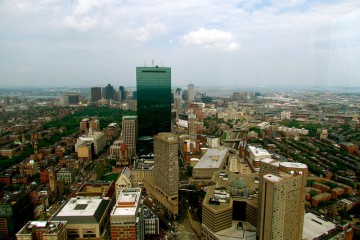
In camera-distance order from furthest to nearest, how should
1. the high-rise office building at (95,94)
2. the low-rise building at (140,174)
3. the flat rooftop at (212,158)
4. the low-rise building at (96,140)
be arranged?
the high-rise office building at (95,94)
the low-rise building at (96,140)
the flat rooftop at (212,158)
the low-rise building at (140,174)

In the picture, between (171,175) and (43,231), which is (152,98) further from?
(43,231)

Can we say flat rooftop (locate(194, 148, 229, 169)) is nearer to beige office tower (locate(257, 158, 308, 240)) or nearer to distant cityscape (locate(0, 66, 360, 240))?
distant cityscape (locate(0, 66, 360, 240))

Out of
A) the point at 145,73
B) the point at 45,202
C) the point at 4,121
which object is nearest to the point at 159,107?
the point at 145,73

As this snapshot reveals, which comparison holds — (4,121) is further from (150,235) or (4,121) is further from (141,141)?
(150,235)

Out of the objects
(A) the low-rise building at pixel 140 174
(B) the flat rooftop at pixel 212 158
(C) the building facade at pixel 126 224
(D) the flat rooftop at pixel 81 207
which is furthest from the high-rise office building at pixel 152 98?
(C) the building facade at pixel 126 224

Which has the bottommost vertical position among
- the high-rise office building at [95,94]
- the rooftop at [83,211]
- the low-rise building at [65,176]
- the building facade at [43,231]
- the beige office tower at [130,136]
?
the low-rise building at [65,176]

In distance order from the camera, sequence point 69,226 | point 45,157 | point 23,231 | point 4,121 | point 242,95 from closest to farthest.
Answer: point 23,231 < point 69,226 < point 45,157 < point 4,121 < point 242,95

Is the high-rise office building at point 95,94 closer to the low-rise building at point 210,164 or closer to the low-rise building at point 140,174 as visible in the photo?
the low-rise building at point 210,164

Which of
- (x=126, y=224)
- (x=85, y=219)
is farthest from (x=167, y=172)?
(x=85, y=219)
